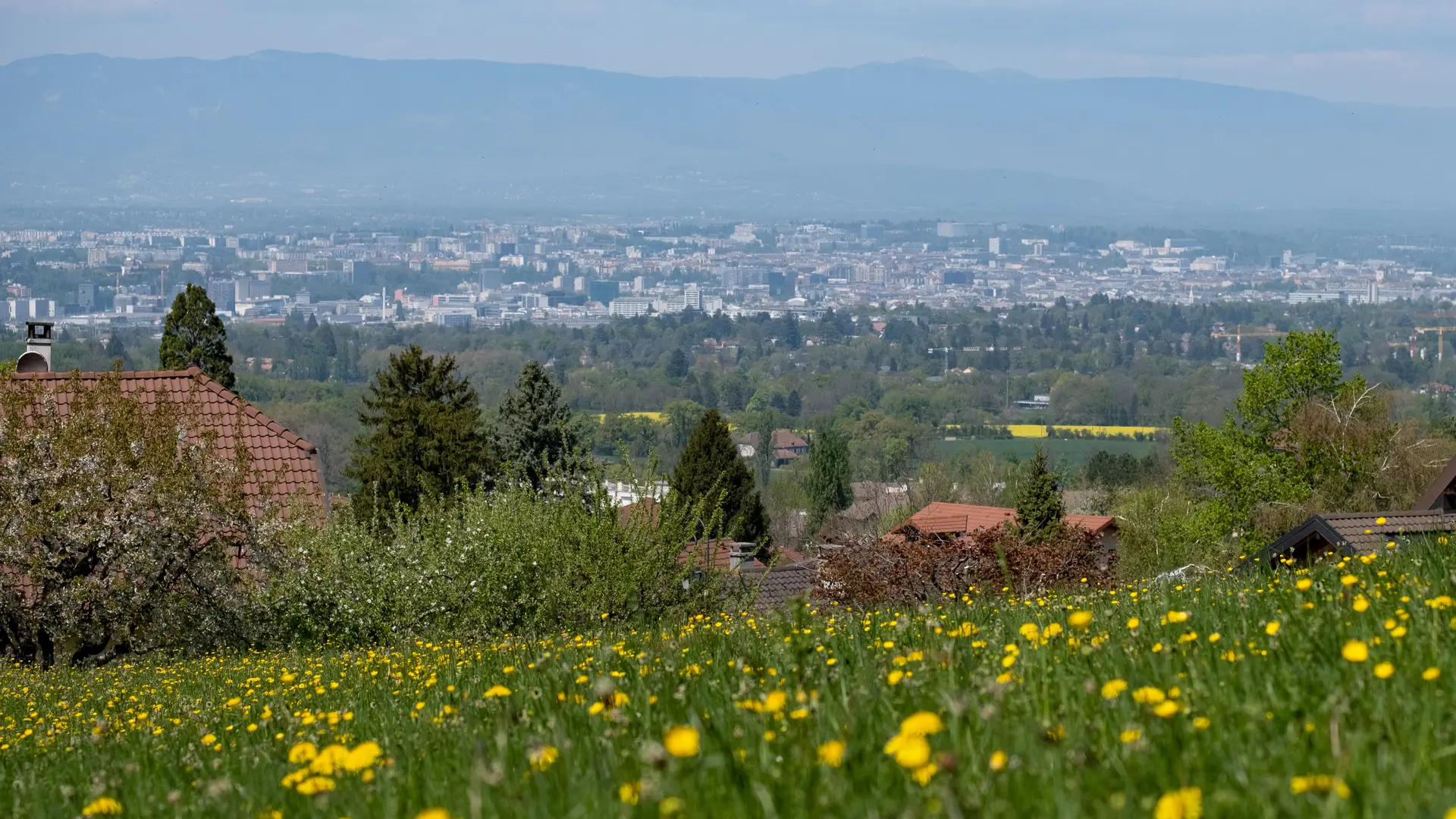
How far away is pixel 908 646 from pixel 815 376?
181 metres

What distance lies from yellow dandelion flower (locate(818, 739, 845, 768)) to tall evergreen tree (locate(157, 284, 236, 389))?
4151 cm

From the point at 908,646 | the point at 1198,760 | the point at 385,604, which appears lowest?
the point at 385,604

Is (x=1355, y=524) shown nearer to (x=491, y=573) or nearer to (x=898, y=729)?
(x=491, y=573)

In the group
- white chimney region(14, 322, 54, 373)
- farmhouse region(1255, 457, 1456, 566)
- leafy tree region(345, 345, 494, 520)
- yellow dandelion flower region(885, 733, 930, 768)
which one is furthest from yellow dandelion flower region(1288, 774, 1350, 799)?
leafy tree region(345, 345, 494, 520)

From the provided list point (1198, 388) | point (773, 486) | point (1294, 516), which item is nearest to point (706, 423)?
point (1294, 516)

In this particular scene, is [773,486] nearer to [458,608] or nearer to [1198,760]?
[458,608]

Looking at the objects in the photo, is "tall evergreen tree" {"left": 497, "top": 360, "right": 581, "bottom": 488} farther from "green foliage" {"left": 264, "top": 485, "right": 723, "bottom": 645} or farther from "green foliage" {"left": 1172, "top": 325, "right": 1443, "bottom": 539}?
"green foliage" {"left": 264, "top": 485, "right": 723, "bottom": 645}

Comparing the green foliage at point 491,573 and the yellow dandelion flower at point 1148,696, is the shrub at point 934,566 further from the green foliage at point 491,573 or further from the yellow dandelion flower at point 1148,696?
the yellow dandelion flower at point 1148,696

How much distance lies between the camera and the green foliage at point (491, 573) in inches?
567

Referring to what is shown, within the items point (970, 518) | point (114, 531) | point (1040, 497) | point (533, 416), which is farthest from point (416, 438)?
point (114, 531)

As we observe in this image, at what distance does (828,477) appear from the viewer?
86.2 meters

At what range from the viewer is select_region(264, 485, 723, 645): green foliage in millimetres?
14414

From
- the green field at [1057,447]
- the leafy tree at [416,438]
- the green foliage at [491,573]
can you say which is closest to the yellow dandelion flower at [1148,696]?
the green foliage at [491,573]

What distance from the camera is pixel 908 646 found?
5.25 metres
